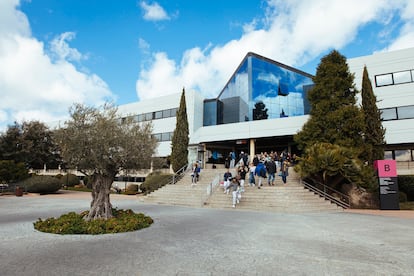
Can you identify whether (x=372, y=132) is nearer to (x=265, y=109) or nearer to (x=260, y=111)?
(x=260, y=111)

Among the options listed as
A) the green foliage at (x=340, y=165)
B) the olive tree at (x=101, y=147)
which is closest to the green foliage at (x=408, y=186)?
the green foliage at (x=340, y=165)

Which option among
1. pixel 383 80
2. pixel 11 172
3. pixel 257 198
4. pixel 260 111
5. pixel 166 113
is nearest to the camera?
pixel 257 198

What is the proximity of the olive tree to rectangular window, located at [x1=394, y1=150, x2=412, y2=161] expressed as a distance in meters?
22.7

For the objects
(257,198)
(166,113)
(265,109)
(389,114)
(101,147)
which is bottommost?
(257,198)

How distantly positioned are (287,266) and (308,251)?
1248mm

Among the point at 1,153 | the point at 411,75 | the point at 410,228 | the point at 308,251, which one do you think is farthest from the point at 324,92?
the point at 1,153

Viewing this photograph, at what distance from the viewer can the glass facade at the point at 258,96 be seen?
32906 mm

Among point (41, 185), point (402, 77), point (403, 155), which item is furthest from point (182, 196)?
point (402, 77)

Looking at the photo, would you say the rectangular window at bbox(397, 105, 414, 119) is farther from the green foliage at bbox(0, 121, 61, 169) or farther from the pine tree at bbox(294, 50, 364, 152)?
the green foliage at bbox(0, 121, 61, 169)

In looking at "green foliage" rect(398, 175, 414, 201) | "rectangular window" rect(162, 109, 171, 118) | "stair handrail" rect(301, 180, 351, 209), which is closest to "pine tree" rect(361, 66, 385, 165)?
"green foliage" rect(398, 175, 414, 201)

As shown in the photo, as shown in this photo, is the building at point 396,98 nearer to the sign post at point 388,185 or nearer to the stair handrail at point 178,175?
the sign post at point 388,185

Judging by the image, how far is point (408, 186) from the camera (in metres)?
17.4

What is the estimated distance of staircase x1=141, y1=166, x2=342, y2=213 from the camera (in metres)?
A: 13.4

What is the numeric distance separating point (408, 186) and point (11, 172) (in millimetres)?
32305
